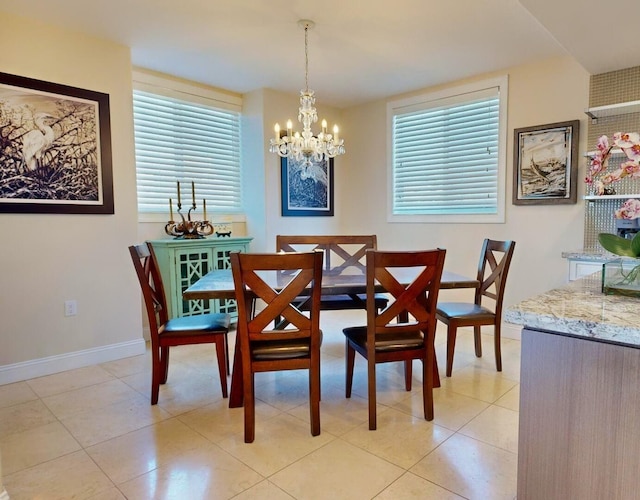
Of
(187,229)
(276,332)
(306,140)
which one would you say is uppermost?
(306,140)

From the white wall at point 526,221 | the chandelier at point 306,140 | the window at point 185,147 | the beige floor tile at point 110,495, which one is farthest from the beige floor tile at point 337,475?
the window at point 185,147

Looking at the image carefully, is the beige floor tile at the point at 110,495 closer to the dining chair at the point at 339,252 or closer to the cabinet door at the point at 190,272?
the dining chair at the point at 339,252

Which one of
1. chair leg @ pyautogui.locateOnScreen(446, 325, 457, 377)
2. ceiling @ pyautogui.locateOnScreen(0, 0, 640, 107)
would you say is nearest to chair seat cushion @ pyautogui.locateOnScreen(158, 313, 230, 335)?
chair leg @ pyautogui.locateOnScreen(446, 325, 457, 377)

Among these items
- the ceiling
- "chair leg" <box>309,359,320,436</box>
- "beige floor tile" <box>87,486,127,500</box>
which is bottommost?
"beige floor tile" <box>87,486,127,500</box>

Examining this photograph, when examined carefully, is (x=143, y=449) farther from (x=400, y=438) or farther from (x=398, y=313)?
(x=398, y=313)

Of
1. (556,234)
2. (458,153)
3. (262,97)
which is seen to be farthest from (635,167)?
(262,97)

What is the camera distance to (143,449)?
6.51ft

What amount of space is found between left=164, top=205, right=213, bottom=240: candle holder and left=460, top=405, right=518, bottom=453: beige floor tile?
2.86 metres

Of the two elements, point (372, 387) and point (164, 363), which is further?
point (164, 363)

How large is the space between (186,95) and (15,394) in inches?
116

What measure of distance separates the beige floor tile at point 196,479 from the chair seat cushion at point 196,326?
71 centimetres

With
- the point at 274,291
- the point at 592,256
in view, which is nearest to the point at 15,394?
the point at 274,291

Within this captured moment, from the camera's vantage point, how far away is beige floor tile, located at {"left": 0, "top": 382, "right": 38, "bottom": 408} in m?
2.52

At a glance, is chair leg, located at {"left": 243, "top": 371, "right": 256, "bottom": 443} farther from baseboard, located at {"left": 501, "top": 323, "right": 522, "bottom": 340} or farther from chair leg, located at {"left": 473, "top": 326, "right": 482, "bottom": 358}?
baseboard, located at {"left": 501, "top": 323, "right": 522, "bottom": 340}
